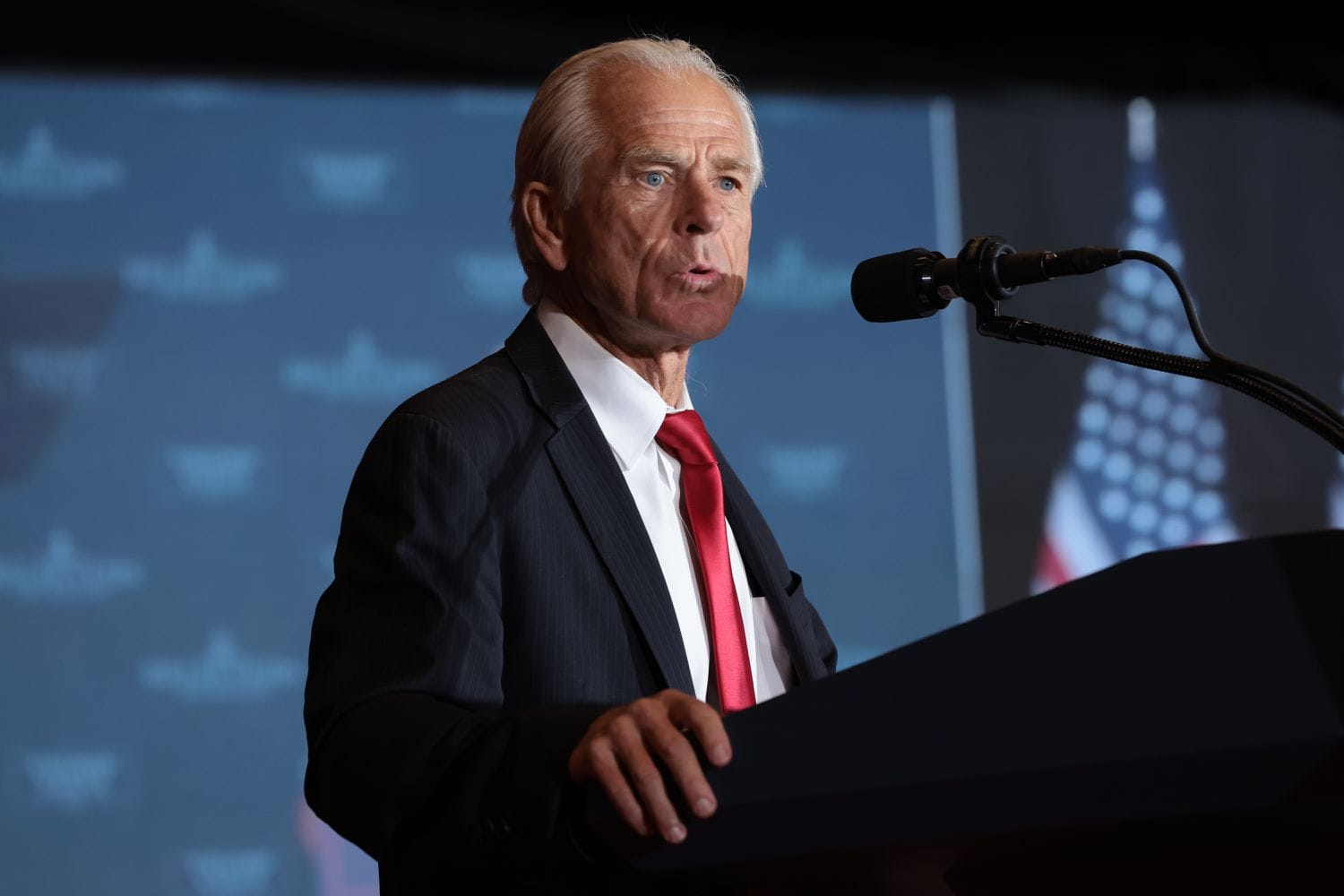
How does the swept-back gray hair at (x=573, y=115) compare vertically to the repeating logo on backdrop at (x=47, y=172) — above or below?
below

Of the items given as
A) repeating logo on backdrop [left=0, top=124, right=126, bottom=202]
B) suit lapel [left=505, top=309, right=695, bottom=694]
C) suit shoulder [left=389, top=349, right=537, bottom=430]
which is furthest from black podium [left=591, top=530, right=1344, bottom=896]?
repeating logo on backdrop [left=0, top=124, right=126, bottom=202]

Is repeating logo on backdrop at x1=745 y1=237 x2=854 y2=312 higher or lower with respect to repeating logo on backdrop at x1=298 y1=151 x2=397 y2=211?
lower

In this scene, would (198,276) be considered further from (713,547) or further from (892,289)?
(892,289)

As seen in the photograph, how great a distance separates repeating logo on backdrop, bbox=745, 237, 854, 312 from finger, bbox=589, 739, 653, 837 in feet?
9.43

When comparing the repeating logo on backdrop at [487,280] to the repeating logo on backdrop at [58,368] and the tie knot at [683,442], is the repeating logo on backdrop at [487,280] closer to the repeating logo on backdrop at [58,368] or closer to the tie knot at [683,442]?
the repeating logo on backdrop at [58,368]

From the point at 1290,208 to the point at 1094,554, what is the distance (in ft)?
3.88

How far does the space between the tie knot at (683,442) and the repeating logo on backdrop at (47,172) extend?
223 cm

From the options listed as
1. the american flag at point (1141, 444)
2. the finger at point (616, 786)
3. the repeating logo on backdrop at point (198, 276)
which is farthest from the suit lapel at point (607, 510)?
the american flag at point (1141, 444)

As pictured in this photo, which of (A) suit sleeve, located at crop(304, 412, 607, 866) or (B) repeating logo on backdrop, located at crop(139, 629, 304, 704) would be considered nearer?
(A) suit sleeve, located at crop(304, 412, 607, 866)

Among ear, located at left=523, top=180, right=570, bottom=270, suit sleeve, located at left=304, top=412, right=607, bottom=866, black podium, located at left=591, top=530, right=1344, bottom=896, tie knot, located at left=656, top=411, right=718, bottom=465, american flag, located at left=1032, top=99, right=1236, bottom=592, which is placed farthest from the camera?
american flag, located at left=1032, top=99, right=1236, bottom=592

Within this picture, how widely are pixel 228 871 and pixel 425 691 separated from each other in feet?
7.41

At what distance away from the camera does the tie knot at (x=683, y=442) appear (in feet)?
5.41

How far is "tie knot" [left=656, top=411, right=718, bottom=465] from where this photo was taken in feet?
5.41

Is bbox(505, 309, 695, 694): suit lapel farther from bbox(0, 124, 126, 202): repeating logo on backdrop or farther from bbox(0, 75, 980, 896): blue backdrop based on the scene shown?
bbox(0, 124, 126, 202): repeating logo on backdrop
